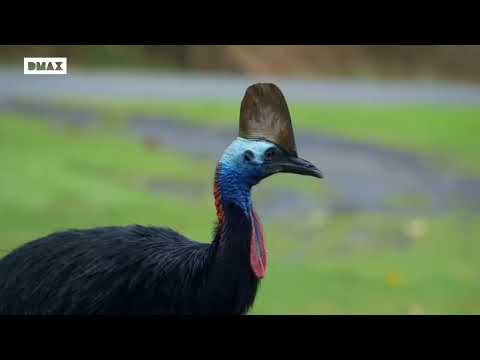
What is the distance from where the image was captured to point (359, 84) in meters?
6.91

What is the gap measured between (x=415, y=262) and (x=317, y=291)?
0.80m

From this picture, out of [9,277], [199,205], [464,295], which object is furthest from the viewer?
[199,205]

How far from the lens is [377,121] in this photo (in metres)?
7.23

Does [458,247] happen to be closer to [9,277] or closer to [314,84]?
[314,84]

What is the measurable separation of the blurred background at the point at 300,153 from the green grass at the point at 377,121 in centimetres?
1

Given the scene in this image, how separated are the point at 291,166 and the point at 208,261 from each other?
419mm

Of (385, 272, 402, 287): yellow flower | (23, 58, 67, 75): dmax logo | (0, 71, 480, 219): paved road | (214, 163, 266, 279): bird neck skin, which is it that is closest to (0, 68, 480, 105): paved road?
(0, 71, 480, 219): paved road

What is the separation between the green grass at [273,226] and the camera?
5.08 metres

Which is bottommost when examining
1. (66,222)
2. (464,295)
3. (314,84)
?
(464,295)

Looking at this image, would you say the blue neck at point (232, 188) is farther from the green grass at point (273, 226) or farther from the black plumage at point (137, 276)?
the green grass at point (273, 226)

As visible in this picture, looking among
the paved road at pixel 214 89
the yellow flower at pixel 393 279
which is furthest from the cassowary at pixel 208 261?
the paved road at pixel 214 89

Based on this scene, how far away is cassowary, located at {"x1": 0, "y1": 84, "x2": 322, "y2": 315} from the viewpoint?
301 centimetres

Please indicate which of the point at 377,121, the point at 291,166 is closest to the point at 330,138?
the point at 377,121

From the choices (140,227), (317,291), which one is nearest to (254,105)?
(140,227)
